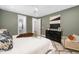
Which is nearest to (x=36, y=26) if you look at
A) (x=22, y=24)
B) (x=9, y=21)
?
(x=22, y=24)

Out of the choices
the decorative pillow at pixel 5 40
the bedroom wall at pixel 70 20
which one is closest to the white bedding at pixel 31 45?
the decorative pillow at pixel 5 40

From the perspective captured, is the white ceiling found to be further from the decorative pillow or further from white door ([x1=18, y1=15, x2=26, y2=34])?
the decorative pillow

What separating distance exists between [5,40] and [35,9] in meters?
0.51

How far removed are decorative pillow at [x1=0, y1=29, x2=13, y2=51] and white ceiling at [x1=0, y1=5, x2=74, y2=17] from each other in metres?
0.29

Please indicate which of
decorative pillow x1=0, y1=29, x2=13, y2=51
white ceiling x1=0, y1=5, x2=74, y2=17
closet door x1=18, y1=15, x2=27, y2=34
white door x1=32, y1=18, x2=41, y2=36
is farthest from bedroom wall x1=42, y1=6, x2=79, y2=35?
decorative pillow x1=0, y1=29, x2=13, y2=51

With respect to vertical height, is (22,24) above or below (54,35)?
above

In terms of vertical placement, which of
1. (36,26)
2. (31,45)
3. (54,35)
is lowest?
(31,45)

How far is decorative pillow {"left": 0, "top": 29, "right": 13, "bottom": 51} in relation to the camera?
4.03 feet

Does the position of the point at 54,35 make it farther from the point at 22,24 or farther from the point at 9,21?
the point at 9,21

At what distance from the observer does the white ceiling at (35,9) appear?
1.30 m

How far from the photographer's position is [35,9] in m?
1.33
